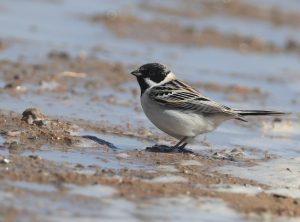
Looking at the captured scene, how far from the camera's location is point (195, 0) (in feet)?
72.5

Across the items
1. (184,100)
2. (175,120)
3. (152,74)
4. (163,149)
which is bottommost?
(163,149)

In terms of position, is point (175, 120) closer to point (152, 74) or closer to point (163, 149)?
point (163, 149)

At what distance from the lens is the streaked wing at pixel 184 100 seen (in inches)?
369

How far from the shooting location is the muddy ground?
7.03m

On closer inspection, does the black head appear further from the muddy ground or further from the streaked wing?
the muddy ground

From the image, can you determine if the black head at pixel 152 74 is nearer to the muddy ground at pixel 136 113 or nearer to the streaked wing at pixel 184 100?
the streaked wing at pixel 184 100

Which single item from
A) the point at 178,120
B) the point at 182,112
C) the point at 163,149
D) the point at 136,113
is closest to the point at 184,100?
the point at 182,112

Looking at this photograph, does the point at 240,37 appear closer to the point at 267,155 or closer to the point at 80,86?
the point at 80,86

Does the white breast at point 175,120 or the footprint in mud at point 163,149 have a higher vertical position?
the white breast at point 175,120

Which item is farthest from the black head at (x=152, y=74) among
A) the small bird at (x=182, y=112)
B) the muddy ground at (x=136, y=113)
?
the muddy ground at (x=136, y=113)

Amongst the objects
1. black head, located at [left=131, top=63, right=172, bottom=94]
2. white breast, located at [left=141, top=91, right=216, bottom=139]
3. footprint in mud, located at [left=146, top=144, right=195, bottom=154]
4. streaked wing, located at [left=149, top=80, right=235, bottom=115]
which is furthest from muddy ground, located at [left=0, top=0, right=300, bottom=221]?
black head, located at [left=131, top=63, right=172, bottom=94]

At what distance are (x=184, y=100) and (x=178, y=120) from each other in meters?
0.26

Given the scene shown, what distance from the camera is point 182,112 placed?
9.43 m

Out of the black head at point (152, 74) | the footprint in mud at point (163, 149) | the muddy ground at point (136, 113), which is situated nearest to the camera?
the muddy ground at point (136, 113)
